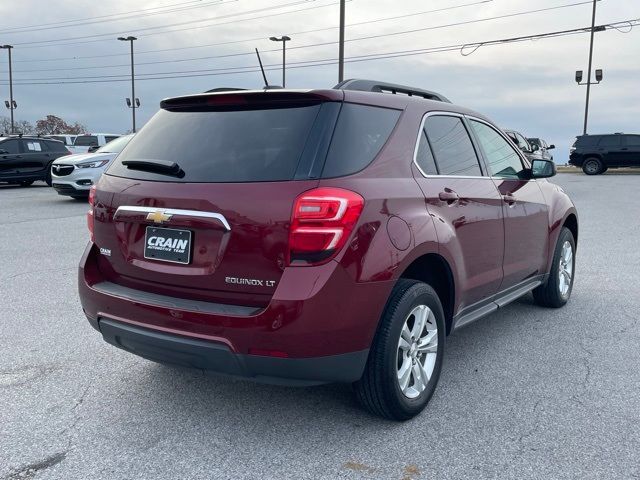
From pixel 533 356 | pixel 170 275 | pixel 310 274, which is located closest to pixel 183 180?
pixel 170 275

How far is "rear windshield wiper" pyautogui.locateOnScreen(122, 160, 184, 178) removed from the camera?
3.15 m

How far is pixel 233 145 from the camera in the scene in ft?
10.2

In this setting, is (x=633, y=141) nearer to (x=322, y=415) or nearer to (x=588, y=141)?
(x=588, y=141)

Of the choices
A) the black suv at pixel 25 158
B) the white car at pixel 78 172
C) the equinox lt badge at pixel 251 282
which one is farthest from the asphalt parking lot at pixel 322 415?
the black suv at pixel 25 158

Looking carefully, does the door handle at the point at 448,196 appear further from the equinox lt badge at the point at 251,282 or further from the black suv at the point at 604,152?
the black suv at the point at 604,152

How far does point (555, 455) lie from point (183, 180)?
227 centimetres

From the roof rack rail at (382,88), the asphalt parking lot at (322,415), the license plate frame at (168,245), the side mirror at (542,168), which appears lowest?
the asphalt parking lot at (322,415)

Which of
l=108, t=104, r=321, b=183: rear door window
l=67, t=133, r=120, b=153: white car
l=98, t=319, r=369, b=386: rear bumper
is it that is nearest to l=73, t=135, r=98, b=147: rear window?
l=67, t=133, r=120, b=153: white car

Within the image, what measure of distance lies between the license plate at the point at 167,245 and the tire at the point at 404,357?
3.44ft

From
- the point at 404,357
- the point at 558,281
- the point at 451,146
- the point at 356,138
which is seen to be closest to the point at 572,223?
the point at 558,281

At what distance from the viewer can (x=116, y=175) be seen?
11.4ft

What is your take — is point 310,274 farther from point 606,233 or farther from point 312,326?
point 606,233

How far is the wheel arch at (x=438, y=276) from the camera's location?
343 centimetres

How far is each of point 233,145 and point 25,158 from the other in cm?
1803
